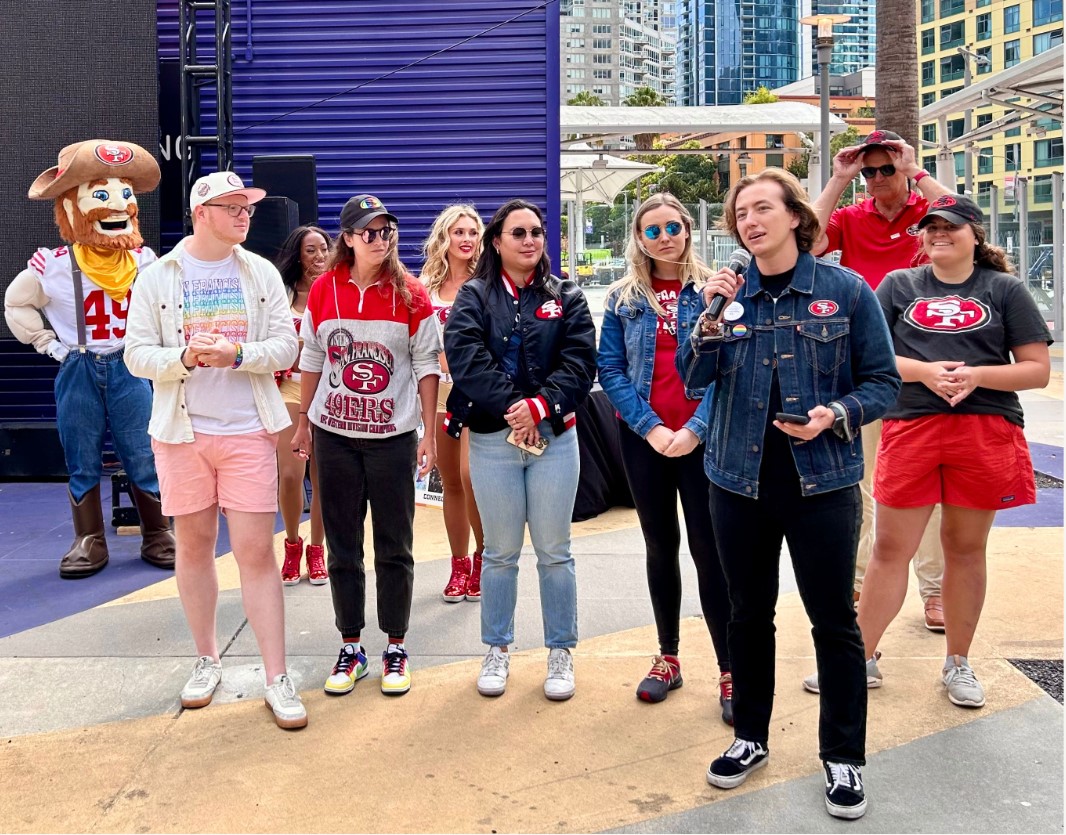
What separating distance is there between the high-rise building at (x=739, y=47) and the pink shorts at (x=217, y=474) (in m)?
186

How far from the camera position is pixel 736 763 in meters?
3.47

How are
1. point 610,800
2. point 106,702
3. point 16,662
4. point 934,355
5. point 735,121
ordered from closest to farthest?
1. point 610,800
2. point 934,355
3. point 106,702
4. point 16,662
5. point 735,121

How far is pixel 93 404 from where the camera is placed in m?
6.25

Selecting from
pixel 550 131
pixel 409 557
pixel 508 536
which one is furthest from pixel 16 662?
pixel 550 131

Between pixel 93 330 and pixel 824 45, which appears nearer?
pixel 93 330

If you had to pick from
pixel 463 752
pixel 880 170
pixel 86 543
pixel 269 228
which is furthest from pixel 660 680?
pixel 269 228

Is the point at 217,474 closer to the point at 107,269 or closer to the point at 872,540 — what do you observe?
the point at 107,269

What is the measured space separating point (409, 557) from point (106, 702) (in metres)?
1.30

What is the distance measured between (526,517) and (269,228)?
3.94 meters

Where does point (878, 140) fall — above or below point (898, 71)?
below

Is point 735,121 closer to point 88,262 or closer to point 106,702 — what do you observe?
point 88,262

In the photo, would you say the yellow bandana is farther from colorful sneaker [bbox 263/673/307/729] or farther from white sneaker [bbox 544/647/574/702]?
white sneaker [bbox 544/647/574/702]

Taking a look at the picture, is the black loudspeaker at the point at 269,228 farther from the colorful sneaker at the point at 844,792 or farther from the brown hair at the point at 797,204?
the colorful sneaker at the point at 844,792

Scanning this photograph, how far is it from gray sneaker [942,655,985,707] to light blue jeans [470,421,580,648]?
1.44 metres
